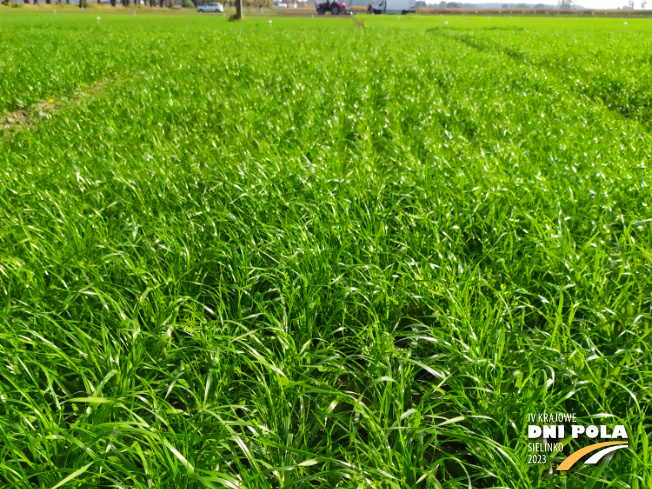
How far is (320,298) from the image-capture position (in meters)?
2.28

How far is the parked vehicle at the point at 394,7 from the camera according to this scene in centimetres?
6088

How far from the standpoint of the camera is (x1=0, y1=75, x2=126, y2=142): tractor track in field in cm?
643

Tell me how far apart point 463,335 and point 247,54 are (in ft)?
42.3

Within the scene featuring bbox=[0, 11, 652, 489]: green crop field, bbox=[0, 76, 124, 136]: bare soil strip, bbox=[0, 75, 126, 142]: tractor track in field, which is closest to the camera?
bbox=[0, 11, 652, 489]: green crop field

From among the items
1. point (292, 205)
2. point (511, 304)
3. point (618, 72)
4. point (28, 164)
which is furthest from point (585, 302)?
point (618, 72)

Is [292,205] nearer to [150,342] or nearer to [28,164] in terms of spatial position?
[150,342]

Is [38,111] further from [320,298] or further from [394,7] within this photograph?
[394,7]

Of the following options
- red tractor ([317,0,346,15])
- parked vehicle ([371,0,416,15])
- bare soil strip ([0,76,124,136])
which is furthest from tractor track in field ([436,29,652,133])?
parked vehicle ([371,0,416,15])

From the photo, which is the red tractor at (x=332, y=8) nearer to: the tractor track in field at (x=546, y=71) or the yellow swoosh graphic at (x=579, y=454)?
the tractor track in field at (x=546, y=71)

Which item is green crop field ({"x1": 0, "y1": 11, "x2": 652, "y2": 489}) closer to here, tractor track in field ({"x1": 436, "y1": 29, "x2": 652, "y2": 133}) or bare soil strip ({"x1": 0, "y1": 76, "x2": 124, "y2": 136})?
bare soil strip ({"x1": 0, "y1": 76, "x2": 124, "y2": 136})

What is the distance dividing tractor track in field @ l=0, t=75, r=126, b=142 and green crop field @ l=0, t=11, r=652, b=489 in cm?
63

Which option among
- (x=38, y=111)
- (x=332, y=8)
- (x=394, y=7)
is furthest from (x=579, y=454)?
(x=394, y=7)

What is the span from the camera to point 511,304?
2.27 meters

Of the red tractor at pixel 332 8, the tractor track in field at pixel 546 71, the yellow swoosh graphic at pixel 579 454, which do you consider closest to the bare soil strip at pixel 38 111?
the yellow swoosh graphic at pixel 579 454
